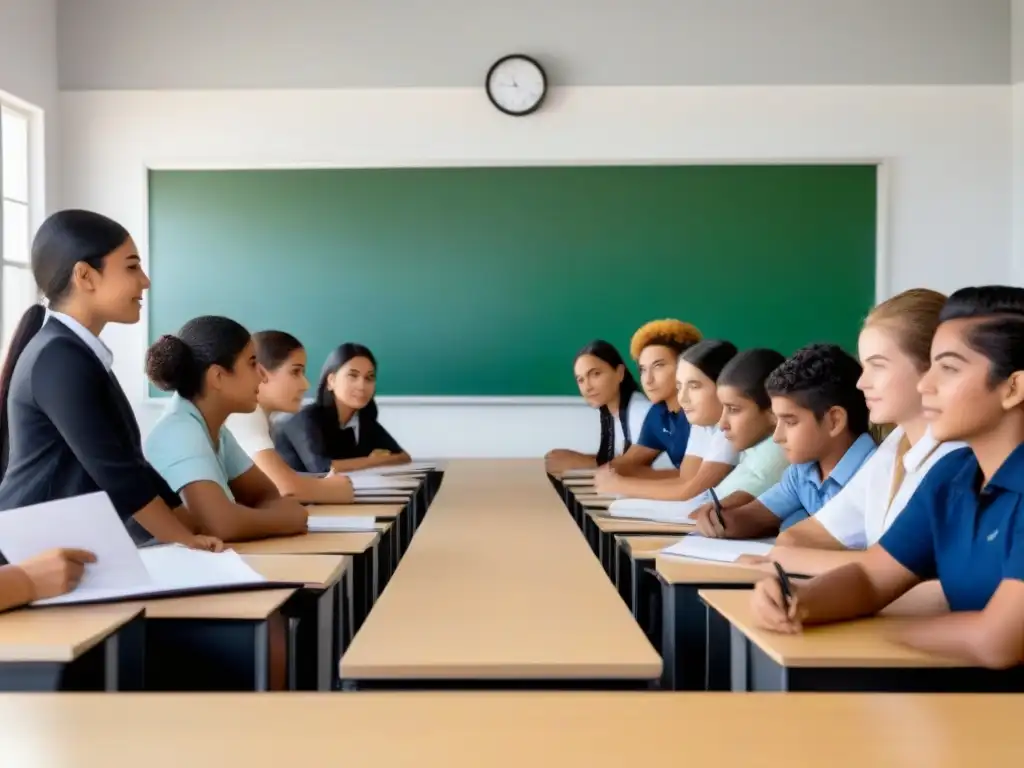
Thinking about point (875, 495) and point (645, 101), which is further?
point (645, 101)

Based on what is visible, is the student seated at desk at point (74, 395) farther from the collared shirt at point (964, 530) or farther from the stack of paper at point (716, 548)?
the collared shirt at point (964, 530)

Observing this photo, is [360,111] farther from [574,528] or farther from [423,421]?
[574,528]

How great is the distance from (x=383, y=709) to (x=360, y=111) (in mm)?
5225

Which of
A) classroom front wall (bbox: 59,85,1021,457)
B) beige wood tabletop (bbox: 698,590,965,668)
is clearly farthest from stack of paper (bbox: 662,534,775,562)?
classroom front wall (bbox: 59,85,1021,457)

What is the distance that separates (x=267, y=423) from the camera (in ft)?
12.5

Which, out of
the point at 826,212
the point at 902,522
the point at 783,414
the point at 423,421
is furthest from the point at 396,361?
the point at 902,522

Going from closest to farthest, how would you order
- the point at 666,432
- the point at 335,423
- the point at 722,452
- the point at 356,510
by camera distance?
the point at 356,510
the point at 722,452
the point at 666,432
the point at 335,423

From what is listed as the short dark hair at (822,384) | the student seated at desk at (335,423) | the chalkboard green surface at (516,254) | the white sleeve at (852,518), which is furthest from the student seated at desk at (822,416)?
the chalkboard green surface at (516,254)

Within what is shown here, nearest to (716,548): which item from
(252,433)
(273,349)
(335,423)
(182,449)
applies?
(182,449)

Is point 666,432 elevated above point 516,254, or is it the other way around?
point 516,254

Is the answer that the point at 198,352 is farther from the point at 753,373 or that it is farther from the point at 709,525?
the point at 753,373

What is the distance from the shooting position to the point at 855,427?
2.58 metres

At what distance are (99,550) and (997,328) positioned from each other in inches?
58.1

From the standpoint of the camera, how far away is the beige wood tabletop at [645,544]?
7.85 ft
